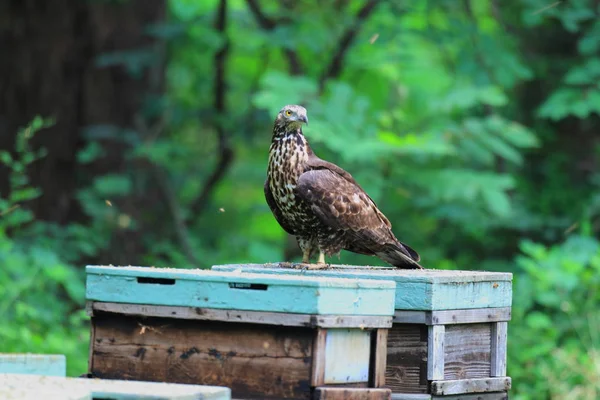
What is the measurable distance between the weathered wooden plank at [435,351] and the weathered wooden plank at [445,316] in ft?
0.11

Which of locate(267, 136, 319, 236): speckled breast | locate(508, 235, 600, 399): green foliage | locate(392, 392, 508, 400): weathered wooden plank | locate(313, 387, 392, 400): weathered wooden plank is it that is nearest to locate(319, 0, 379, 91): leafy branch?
locate(508, 235, 600, 399): green foliage

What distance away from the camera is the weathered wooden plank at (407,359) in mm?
4172

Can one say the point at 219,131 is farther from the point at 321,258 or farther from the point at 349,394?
the point at 349,394

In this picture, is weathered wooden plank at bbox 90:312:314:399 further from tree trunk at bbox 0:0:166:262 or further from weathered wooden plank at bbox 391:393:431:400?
tree trunk at bbox 0:0:166:262

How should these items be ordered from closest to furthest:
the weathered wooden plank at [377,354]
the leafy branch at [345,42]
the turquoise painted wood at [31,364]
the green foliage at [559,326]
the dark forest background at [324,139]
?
1. the weathered wooden plank at [377,354]
2. the turquoise painted wood at [31,364]
3. the green foliage at [559,326]
4. the dark forest background at [324,139]
5. the leafy branch at [345,42]

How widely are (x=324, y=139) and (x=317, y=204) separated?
3092mm

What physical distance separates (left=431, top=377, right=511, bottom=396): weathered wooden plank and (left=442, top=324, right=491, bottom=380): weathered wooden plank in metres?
0.05

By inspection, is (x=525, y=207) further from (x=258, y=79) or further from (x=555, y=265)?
(x=258, y=79)

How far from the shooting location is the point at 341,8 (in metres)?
10.1

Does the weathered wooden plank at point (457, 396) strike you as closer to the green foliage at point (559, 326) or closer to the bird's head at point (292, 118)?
the bird's head at point (292, 118)

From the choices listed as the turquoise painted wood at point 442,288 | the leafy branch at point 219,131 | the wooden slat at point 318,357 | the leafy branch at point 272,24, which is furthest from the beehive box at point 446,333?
the leafy branch at point 219,131

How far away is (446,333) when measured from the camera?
4.20 meters

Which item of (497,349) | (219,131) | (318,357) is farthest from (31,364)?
(219,131)

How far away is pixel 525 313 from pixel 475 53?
2526 millimetres
